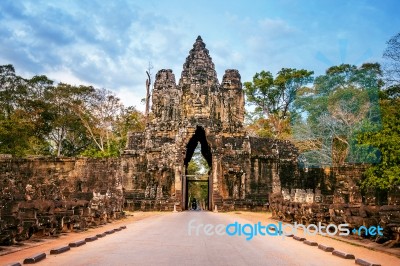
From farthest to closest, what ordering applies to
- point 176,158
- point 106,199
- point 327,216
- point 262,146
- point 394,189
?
point 262,146, point 176,158, point 394,189, point 106,199, point 327,216

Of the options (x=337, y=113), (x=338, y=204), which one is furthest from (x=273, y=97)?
(x=338, y=204)

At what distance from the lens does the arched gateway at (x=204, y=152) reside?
108 feet

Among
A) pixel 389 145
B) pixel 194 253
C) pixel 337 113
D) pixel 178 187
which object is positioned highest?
pixel 337 113

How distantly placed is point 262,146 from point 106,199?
19199mm

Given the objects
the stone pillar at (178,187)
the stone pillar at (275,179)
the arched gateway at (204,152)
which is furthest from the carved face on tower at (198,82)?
the stone pillar at (275,179)

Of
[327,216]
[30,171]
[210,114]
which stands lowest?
[327,216]

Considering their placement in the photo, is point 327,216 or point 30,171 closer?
point 327,216

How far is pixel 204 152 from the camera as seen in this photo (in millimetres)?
40156

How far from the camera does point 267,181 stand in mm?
35094

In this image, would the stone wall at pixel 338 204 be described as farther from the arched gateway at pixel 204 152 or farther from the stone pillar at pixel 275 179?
the arched gateway at pixel 204 152

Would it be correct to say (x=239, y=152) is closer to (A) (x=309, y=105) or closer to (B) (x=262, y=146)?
(B) (x=262, y=146)

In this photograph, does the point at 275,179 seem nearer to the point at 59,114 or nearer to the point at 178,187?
the point at 178,187

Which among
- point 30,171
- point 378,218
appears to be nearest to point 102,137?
point 30,171

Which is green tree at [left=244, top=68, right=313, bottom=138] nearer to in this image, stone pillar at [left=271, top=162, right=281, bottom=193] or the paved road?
stone pillar at [left=271, top=162, right=281, bottom=193]
